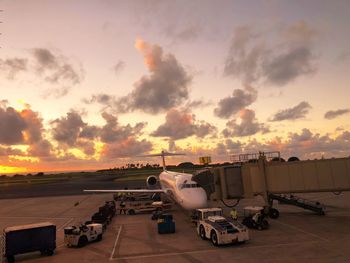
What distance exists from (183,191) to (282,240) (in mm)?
12166

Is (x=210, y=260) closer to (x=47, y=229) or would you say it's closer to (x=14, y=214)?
(x=47, y=229)

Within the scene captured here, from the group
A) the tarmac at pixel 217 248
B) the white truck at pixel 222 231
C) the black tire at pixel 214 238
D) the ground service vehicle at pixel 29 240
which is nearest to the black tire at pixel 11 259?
the ground service vehicle at pixel 29 240

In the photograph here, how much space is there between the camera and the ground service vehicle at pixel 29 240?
21578mm

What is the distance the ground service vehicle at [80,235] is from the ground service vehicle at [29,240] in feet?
5.48

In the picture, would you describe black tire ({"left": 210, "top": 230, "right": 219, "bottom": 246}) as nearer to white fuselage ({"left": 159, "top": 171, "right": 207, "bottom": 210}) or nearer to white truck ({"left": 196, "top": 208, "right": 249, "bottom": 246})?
white truck ({"left": 196, "top": 208, "right": 249, "bottom": 246})

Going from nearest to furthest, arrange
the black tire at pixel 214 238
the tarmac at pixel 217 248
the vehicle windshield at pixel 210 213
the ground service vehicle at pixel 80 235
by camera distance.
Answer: the tarmac at pixel 217 248
the black tire at pixel 214 238
the ground service vehicle at pixel 80 235
the vehicle windshield at pixel 210 213

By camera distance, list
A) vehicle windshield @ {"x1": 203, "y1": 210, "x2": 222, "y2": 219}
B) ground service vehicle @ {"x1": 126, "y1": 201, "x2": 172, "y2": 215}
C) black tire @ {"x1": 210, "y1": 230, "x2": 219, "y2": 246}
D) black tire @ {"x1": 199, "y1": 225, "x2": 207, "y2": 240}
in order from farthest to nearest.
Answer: ground service vehicle @ {"x1": 126, "y1": 201, "x2": 172, "y2": 215}, vehicle windshield @ {"x1": 203, "y1": 210, "x2": 222, "y2": 219}, black tire @ {"x1": 199, "y1": 225, "x2": 207, "y2": 240}, black tire @ {"x1": 210, "y1": 230, "x2": 219, "y2": 246}

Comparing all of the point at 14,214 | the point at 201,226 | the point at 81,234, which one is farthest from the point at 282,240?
the point at 14,214

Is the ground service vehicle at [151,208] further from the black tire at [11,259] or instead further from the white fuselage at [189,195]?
Answer: the black tire at [11,259]

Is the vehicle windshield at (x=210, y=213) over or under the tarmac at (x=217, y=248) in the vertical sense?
over

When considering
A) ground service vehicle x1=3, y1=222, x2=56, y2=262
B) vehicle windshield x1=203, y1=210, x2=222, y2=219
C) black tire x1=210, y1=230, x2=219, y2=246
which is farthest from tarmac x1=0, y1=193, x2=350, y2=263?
vehicle windshield x1=203, y1=210, x2=222, y2=219

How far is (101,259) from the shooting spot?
20438mm

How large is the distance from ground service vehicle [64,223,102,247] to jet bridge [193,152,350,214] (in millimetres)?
14537

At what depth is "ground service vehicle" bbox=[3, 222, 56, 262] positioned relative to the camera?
70.8ft
